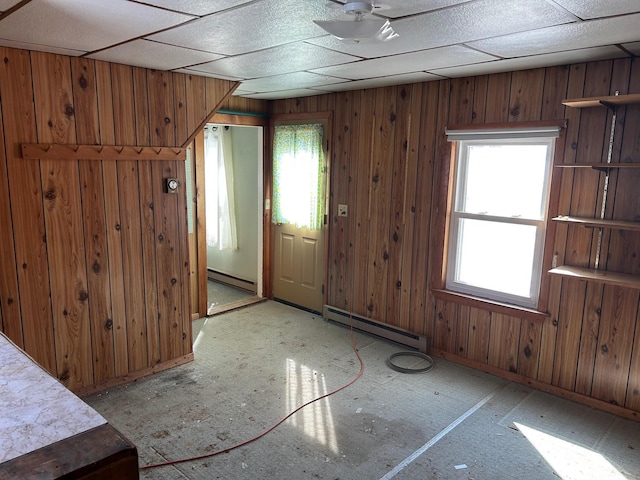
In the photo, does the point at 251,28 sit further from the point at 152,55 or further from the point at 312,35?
the point at 152,55

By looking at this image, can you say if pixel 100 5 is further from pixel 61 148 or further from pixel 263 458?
pixel 263 458

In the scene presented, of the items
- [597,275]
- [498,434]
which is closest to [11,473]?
[498,434]

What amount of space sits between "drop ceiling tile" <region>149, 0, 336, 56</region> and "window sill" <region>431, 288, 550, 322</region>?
7.56 feet

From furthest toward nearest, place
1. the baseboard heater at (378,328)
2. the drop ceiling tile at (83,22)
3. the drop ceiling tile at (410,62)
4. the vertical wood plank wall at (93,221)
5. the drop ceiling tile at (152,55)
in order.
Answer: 1. the baseboard heater at (378,328)
2. the vertical wood plank wall at (93,221)
3. the drop ceiling tile at (410,62)
4. the drop ceiling tile at (152,55)
5. the drop ceiling tile at (83,22)

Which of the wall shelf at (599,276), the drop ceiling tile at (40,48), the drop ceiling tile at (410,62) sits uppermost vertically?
the drop ceiling tile at (410,62)

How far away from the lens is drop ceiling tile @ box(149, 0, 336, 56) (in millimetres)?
1865

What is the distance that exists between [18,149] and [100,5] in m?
1.34

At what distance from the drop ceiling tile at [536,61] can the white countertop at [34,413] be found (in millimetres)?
2873

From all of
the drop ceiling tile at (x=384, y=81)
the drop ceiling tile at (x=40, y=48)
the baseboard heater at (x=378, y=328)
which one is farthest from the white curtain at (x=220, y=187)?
the drop ceiling tile at (x=40, y=48)

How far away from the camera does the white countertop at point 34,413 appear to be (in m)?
0.92

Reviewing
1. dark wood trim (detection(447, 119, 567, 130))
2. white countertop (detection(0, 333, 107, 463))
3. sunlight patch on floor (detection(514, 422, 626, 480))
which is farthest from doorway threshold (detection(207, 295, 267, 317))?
white countertop (detection(0, 333, 107, 463))

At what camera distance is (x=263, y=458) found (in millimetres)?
2561

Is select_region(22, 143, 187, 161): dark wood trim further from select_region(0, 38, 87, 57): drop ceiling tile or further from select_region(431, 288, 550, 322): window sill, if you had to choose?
select_region(431, 288, 550, 322): window sill

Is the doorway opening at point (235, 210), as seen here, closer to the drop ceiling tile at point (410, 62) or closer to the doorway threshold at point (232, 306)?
the doorway threshold at point (232, 306)
